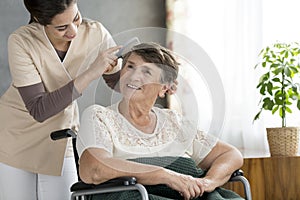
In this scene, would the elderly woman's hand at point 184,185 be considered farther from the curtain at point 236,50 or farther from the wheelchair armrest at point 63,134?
the curtain at point 236,50

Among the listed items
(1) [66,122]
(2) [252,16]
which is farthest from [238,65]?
(1) [66,122]

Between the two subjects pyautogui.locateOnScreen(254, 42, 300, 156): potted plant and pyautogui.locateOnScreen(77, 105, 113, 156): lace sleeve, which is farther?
pyautogui.locateOnScreen(254, 42, 300, 156): potted plant

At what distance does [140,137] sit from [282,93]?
3.83ft

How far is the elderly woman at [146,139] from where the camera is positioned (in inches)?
88.0

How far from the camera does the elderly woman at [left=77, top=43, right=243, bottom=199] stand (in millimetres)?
2236

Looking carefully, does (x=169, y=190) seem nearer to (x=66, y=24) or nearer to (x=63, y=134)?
(x=63, y=134)

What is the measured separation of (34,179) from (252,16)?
1.61 metres

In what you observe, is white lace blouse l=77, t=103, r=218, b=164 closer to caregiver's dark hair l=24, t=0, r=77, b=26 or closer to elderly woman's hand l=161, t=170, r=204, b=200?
elderly woman's hand l=161, t=170, r=204, b=200

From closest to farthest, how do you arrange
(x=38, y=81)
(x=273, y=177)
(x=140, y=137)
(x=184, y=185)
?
(x=184, y=185) < (x=140, y=137) < (x=38, y=81) < (x=273, y=177)

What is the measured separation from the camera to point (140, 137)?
2.35m

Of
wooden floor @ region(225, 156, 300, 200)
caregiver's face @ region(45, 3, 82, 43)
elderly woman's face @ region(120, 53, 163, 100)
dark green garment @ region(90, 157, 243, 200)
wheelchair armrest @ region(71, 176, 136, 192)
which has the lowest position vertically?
wooden floor @ region(225, 156, 300, 200)

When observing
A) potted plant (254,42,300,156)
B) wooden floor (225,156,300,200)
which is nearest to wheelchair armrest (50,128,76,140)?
wooden floor (225,156,300,200)

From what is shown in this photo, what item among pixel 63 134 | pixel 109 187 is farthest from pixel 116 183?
pixel 63 134

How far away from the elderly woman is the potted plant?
813 mm
